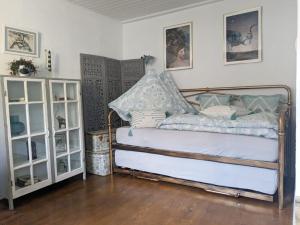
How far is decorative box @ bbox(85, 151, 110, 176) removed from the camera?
3.08 meters

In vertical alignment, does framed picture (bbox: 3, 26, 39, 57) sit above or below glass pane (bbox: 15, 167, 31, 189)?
above

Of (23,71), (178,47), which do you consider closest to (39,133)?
(23,71)

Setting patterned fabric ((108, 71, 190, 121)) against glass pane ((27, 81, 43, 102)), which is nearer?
glass pane ((27, 81, 43, 102))

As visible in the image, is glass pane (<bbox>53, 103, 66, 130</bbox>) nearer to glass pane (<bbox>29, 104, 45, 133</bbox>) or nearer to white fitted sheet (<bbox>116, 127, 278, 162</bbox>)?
glass pane (<bbox>29, 104, 45, 133</bbox>)

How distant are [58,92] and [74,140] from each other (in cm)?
62

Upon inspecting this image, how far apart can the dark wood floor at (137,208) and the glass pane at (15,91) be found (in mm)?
1005

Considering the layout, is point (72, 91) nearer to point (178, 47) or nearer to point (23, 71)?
point (23, 71)

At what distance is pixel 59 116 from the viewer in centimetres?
270

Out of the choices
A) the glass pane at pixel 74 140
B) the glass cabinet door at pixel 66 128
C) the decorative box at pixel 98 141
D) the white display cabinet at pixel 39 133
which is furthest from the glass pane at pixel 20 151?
the decorative box at pixel 98 141

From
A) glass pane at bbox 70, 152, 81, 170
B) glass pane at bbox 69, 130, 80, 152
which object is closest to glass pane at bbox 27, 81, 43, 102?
glass pane at bbox 69, 130, 80, 152

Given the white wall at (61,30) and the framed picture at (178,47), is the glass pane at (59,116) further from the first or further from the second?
the framed picture at (178,47)

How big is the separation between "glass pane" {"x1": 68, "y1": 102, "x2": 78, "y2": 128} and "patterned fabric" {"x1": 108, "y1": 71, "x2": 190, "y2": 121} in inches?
19.8

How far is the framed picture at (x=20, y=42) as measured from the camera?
2430 millimetres

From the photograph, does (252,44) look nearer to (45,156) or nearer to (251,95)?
(251,95)
